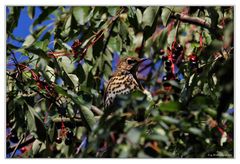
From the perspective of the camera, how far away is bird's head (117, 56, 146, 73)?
443cm

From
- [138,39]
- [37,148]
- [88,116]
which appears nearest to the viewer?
[88,116]

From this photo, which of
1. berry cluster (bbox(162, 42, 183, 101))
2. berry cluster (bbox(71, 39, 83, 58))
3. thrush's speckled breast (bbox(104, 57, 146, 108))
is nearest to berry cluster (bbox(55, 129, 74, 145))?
berry cluster (bbox(71, 39, 83, 58))

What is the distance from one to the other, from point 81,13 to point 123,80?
4.95 feet

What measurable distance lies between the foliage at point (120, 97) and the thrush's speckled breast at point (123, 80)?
0.07 metres

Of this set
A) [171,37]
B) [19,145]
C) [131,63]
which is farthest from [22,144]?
[131,63]

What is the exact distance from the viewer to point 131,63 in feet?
14.6

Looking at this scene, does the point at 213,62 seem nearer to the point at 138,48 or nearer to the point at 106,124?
the point at 106,124

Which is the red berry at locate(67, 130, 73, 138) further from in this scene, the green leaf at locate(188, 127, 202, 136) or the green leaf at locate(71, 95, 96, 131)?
the green leaf at locate(188, 127, 202, 136)

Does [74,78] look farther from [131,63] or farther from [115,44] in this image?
[131,63]

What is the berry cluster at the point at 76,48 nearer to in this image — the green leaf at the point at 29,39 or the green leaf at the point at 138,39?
the green leaf at the point at 29,39

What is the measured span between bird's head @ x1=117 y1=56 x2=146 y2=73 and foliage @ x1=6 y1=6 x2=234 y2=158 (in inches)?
1.7

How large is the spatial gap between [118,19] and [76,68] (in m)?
0.44

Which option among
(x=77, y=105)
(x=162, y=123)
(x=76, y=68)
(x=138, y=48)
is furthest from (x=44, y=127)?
(x=138, y=48)
